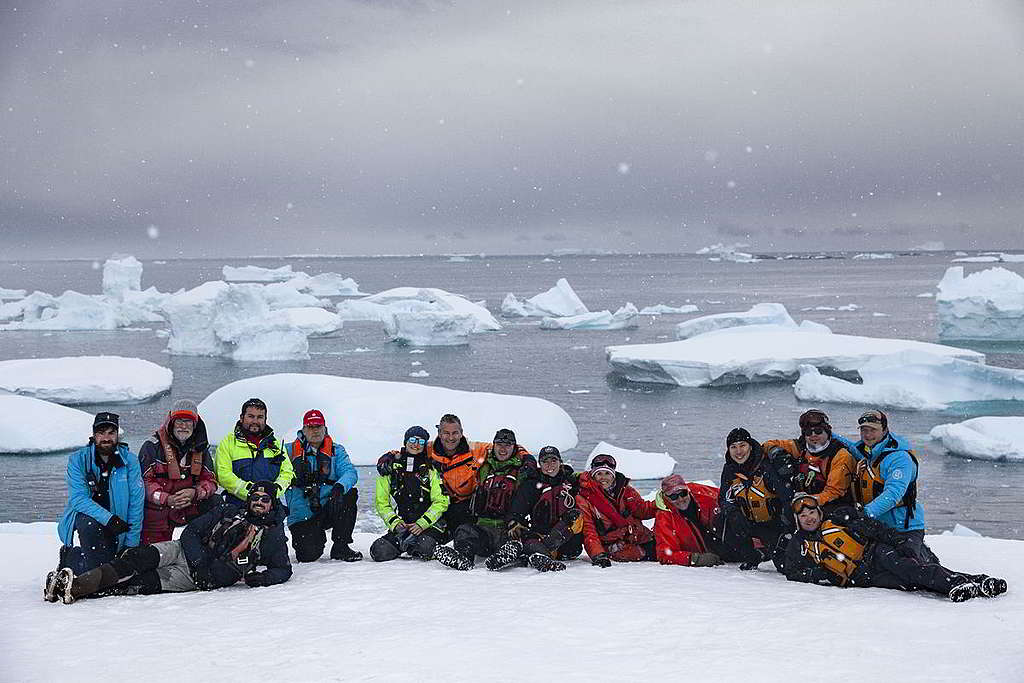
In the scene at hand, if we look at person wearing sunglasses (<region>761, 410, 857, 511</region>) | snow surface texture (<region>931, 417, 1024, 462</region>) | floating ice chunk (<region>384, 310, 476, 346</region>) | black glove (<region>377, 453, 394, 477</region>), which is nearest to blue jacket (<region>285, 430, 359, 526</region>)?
black glove (<region>377, 453, 394, 477</region>)

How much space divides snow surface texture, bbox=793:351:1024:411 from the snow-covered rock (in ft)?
6.03

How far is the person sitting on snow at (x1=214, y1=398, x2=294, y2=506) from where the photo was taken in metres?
5.88

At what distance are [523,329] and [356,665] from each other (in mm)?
40478

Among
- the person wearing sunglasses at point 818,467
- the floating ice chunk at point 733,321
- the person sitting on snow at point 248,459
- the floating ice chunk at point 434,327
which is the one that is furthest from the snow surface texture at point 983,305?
the person sitting on snow at point 248,459

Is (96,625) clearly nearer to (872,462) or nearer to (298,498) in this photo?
(298,498)

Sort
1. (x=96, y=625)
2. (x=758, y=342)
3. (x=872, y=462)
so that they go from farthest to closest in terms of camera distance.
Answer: (x=758, y=342)
(x=872, y=462)
(x=96, y=625)

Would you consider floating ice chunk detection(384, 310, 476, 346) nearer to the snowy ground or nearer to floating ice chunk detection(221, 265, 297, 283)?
the snowy ground

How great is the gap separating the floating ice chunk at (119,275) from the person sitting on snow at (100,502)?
4957cm

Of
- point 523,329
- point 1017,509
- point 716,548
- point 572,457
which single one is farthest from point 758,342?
point 716,548

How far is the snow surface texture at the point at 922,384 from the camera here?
70.8ft

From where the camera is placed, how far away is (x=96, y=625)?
15.4 ft

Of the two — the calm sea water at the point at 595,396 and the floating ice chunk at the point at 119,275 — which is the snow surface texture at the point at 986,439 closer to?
the calm sea water at the point at 595,396

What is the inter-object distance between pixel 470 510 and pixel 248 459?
1.50m

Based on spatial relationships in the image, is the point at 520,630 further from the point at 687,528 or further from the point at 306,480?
the point at 306,480
